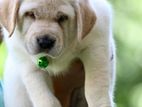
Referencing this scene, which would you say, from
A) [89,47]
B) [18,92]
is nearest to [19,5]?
[89,47]

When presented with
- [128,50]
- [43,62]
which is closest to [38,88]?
[43,62]

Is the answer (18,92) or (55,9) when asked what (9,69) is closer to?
(18,92)

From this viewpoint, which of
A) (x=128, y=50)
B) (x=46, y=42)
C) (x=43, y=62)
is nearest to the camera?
(x=46, y=42)

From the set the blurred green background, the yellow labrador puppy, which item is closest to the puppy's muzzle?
the yellow labrador puppy

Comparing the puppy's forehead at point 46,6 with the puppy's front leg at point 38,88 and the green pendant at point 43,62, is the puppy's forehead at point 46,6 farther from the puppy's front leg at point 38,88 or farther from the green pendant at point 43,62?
the puppy's front leg at point 38,88

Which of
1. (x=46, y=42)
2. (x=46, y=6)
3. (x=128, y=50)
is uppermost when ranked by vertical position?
(x=46, y=6)

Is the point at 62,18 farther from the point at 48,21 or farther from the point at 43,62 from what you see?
the point at 43,62

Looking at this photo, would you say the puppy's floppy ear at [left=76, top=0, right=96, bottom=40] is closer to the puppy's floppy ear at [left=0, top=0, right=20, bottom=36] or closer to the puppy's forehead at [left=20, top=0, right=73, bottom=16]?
the puppy's forehead at [left=20, top=0, right=73, bottom=16]
